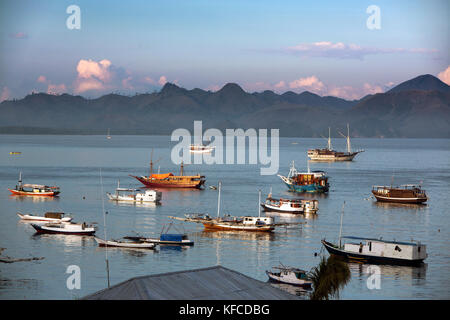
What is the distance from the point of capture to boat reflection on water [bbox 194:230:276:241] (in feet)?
144

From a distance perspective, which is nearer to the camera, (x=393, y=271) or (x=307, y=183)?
(x=393, y=271)

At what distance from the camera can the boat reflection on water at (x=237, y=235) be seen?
44.0 m

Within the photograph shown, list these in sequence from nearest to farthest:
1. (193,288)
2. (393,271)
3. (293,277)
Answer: (193,288) → (293,277) → (393,271)

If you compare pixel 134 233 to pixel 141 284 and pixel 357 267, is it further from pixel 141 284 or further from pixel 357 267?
pixel 141 284

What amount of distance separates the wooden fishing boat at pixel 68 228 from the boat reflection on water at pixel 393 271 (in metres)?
18.7

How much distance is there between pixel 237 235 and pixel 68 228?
39.5 ft

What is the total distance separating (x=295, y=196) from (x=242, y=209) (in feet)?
49.3

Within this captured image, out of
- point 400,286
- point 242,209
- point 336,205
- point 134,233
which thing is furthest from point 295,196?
point 400,286

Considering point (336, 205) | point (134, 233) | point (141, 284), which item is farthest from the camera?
point (336, 205)

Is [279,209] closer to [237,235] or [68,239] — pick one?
[237,235]

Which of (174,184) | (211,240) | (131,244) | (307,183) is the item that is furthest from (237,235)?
(174,184)

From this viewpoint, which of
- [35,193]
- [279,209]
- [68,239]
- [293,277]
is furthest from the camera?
[35,193]

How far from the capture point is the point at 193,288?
14555 millimetres
